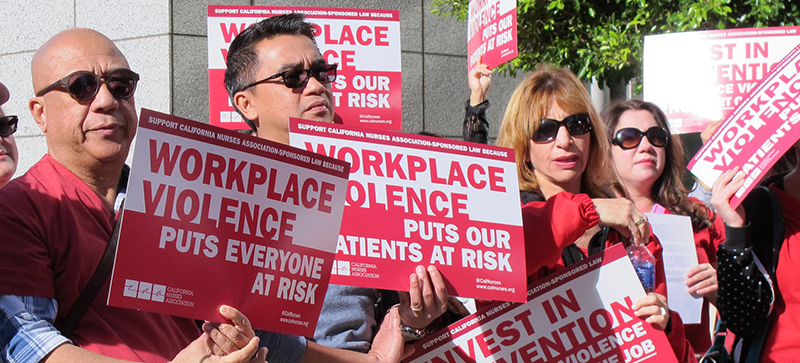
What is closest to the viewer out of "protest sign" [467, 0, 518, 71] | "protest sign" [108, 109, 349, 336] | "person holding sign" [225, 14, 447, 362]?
"protest sign" [108, 109, 349, 336]

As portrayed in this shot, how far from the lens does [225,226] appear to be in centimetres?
199

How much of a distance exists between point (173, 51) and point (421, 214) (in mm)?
4963

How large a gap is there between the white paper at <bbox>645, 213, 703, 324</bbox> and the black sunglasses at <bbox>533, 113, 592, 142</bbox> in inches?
36.4

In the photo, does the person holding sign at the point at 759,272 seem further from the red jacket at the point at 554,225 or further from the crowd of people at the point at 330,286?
the red jacket at the point at 554,225

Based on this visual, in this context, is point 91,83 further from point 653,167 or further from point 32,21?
point 32,21

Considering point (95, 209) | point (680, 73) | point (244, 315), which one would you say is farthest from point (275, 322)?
point (680, 73)

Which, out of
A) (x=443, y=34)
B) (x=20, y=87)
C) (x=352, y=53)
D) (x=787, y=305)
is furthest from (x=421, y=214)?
(x=20, y=87)

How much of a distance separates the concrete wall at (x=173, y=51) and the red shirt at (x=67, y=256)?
4.73m

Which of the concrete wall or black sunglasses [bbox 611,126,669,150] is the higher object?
the concrete wall

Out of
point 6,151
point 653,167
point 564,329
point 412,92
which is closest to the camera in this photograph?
point 564,329

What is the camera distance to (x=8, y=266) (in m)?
1.87

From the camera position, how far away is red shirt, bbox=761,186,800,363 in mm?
2988

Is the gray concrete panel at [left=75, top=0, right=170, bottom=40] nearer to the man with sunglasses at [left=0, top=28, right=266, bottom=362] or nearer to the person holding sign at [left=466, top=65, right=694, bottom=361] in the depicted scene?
the person holding sign at [left=466, top=65, right=694, bottom=361]

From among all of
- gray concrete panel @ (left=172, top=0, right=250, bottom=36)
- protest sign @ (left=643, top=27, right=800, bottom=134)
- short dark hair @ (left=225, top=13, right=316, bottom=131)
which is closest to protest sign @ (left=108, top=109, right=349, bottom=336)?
short dark hair @ (left=225, top=13, right=316, bottom=131)
